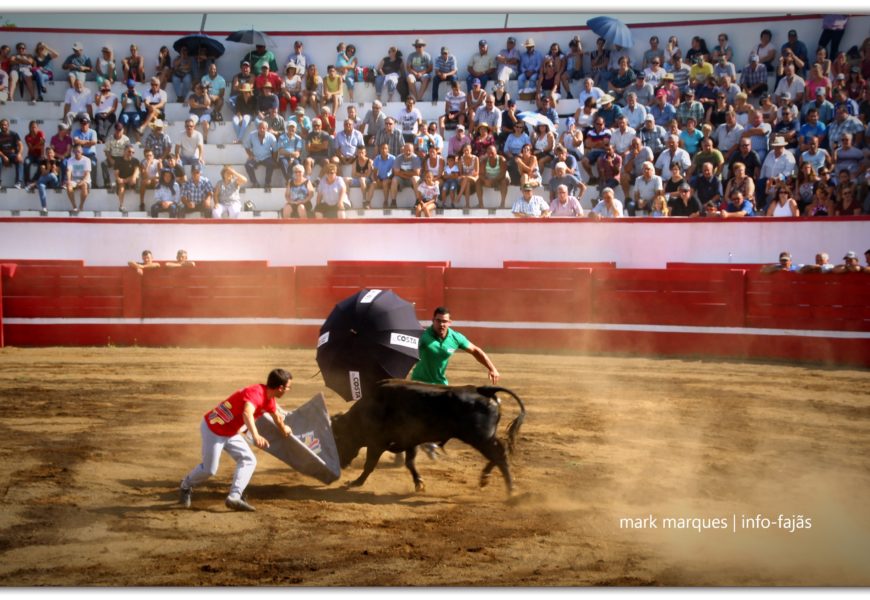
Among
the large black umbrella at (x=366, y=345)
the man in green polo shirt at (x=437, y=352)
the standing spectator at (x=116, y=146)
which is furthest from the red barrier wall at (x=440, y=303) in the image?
the large black umbrella at (x=366, y=345)

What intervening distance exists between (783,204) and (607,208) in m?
2.59

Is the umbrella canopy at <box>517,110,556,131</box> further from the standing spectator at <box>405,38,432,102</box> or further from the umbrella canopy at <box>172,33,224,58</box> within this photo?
the umbrella canopy at <box>172,33,224,58</box>

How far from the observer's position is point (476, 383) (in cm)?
1199

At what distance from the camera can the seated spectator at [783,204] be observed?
15383 millimetres

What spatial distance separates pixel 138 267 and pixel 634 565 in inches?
437

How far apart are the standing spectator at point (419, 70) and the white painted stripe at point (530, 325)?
14.1 feet

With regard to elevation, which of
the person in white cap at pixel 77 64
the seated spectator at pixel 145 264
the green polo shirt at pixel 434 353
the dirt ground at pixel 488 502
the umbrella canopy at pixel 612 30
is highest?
the umbrella canopy at pixel 612 30

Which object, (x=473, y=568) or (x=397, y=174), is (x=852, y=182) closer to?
(x=397, y=174)

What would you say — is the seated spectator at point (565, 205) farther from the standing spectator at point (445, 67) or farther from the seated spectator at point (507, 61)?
the standing spectator at point (445, 67)

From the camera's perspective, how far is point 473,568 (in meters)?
6.65

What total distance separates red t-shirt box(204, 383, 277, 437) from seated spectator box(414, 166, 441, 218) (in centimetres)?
1009

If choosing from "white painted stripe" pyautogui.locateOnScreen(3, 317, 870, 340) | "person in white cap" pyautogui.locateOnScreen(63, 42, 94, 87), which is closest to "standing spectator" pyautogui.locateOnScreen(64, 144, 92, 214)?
"person in white cap" pyautogui.locateOnScreen(63, 42, 94, 87)

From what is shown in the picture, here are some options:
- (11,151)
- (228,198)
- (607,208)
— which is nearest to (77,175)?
(11,151)

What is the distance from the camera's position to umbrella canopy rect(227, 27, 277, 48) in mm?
17031
